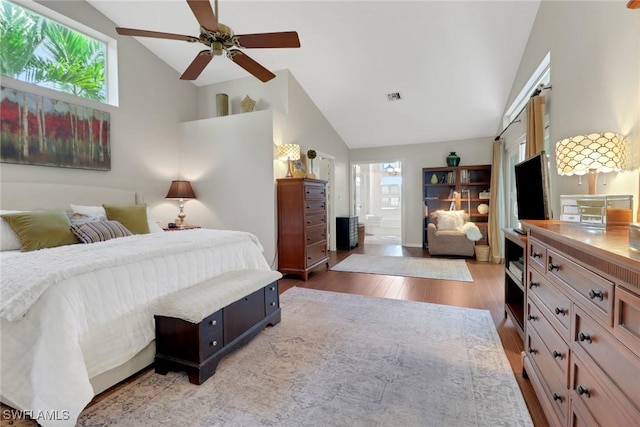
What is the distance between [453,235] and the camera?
542cm

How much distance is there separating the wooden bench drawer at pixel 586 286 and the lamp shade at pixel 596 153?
2.61ft

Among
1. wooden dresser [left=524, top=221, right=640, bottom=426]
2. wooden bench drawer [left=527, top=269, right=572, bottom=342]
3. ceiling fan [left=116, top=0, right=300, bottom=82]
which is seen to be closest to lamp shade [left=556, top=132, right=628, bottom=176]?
wooden dresser [left=524, top=221, right=640, bottom=426]

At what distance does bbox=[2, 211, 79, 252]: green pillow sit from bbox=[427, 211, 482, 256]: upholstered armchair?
519 centimetres

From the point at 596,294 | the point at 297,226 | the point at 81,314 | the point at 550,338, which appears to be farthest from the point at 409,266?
the point at 81,314

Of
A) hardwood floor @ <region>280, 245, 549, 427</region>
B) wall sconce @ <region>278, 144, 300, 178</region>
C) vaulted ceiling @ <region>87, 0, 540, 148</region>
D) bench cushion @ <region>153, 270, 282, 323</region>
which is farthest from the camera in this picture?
wall sconce @ <region>278, 144, 300, 178</region>

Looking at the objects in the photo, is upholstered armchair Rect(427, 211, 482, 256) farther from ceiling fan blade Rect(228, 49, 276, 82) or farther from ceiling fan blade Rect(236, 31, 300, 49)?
ceiling fan blade Rect(236, 31, 300, 49)

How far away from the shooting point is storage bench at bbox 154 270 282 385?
179cm

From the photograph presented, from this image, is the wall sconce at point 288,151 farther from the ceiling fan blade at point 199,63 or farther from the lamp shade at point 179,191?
the lamp shade at point 179,191

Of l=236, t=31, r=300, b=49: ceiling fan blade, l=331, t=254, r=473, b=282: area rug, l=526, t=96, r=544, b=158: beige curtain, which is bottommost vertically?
l=331, t=254, r=473, b=282: area rug

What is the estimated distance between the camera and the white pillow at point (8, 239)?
246cm

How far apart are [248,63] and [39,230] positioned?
2.28 meters

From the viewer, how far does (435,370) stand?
1914 mm

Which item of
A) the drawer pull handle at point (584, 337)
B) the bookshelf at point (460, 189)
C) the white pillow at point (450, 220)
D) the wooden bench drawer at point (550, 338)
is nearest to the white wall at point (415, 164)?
the bookshelf at point (460, 189)

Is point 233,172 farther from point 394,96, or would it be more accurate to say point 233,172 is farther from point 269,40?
point 394,96
